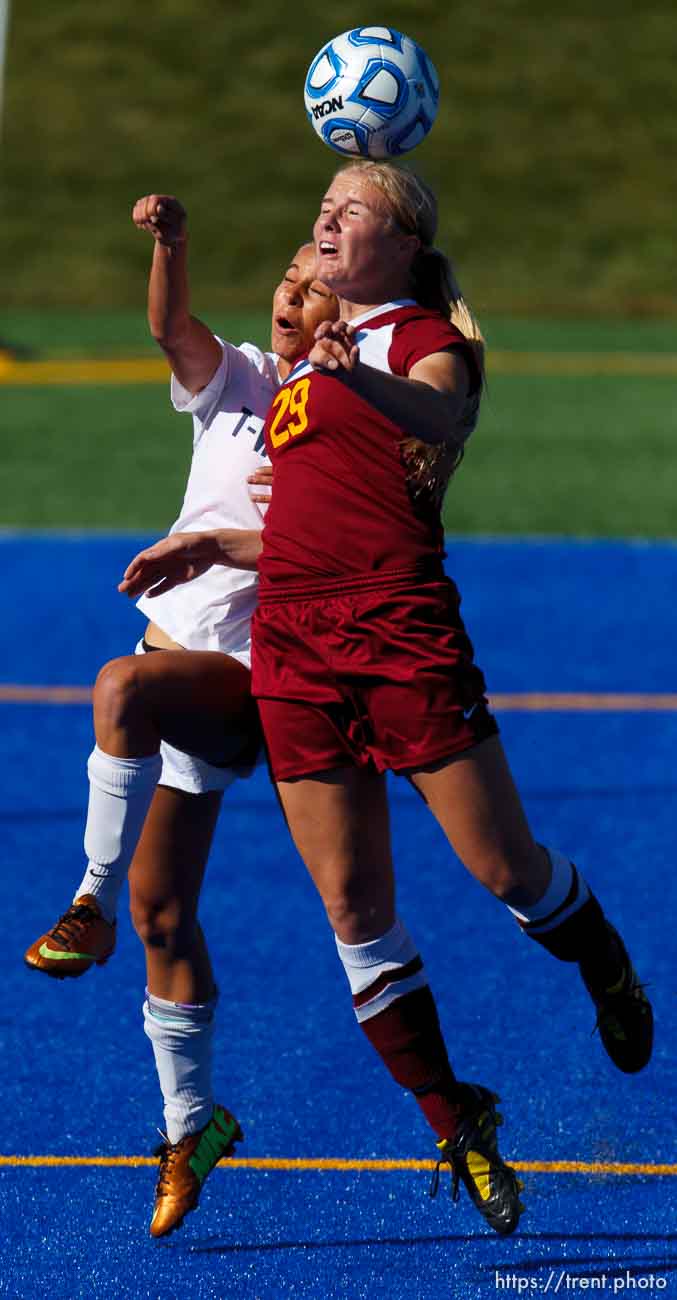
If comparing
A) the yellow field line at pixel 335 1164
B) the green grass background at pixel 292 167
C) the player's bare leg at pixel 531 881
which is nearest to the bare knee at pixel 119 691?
the player's bare leg at pixel 531 881

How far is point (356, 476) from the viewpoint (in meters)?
4.39

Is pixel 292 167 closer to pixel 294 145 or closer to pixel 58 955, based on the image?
pixel 294 145

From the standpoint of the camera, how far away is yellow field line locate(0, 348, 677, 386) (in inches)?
816

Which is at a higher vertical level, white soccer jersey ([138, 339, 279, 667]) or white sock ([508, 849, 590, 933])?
white soccer jersey ([138, 339, 279, 667])

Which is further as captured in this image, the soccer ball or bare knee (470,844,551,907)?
the soccer ball

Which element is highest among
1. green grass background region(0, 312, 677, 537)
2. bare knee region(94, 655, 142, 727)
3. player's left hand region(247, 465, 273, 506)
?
player's left hand region(247, 465, 273, 506)

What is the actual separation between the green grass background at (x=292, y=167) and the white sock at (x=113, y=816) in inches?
Result: 586

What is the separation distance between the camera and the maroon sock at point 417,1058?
460 cm

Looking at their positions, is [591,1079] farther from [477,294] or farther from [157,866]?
[477,294]

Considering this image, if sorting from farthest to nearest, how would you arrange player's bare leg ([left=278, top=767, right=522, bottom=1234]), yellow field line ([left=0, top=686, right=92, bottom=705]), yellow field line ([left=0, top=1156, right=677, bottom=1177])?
yellow field line ([left=0, top=686, right=92, bottom=705]) < yellow field line ([left=0, top=1156, right=677, bottom=1177]) < player's bare leg ([left=278, top=767, right=522, bottom=1234])

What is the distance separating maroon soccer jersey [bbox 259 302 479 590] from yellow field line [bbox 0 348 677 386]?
53.4ft

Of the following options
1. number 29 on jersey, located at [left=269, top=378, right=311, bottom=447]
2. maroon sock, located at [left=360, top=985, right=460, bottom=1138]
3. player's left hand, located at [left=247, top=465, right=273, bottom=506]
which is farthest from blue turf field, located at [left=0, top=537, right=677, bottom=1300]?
number 29 on jersey, located at [left=269, top=378, right=311, bottom=447]

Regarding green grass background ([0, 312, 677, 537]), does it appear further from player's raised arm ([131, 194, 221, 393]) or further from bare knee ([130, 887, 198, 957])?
bare knee ([130, 887, 198, 957])

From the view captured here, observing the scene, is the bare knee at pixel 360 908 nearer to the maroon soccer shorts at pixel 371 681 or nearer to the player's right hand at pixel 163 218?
the maroon soccer shorts at pixel 371 681
